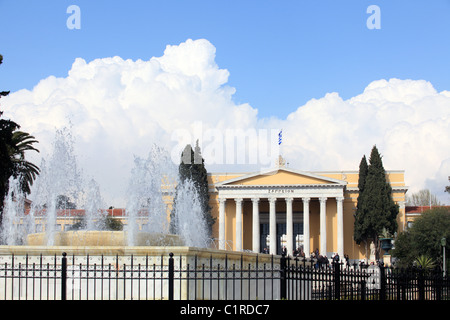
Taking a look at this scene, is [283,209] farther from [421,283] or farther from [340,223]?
[421,283]

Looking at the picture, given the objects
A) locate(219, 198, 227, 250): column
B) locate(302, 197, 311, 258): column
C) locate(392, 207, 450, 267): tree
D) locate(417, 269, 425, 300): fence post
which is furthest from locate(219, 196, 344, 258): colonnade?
locate(417, 269, 425, 300): fence post

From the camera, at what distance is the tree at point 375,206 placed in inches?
2359

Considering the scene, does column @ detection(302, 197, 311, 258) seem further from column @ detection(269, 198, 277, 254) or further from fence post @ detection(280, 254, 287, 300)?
fence post @ detection(280, 254, 287, 300)

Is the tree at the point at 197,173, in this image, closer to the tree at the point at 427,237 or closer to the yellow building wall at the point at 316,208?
the yellow building wall at the point at 316,208

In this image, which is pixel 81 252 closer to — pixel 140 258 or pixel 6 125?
pixel 140 258

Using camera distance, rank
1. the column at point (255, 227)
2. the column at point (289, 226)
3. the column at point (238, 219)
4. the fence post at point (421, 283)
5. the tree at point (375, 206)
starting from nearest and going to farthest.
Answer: the fence post at point (421, 283) < the tree at point (375, 206) < the column at point (289, 226) < the column at point (255, 227) < the column at point (238, 219)

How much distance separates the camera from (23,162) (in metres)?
43.9

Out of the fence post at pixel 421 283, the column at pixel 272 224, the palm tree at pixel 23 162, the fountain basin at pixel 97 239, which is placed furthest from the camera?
the column at pixel 272 224

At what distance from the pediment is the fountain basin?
44964mm

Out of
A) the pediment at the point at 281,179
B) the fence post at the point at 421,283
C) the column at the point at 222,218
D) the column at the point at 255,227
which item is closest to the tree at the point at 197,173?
the column at the point at 222,218

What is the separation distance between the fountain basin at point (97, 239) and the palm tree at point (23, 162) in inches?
911
